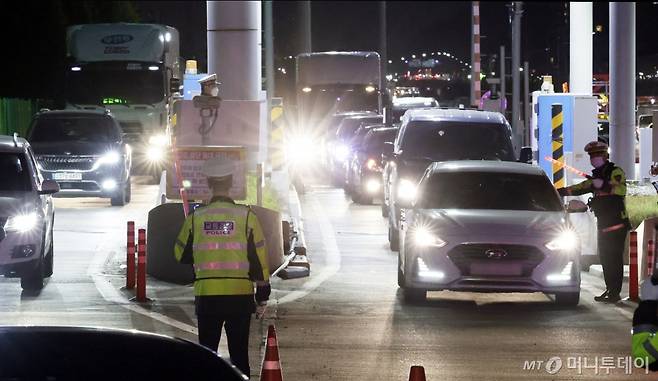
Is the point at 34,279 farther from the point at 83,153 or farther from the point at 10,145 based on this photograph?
the point at 83,153

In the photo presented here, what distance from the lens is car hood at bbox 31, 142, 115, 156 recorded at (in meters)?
32.4

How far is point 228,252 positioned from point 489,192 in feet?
27.1

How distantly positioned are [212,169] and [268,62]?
3541cm

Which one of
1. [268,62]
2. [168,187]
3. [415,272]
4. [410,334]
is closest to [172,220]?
[168,187]

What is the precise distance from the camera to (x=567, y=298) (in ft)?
54.8

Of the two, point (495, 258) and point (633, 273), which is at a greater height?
point (495, 258)

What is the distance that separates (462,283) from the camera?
1636cm

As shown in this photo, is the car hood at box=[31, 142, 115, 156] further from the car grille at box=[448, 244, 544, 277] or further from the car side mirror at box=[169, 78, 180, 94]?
the car grille at box=[448, 244, 544, 277]

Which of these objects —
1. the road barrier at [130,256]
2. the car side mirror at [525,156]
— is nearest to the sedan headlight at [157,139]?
the car side mirror at [525,156]

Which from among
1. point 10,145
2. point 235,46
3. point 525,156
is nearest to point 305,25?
point 235,46

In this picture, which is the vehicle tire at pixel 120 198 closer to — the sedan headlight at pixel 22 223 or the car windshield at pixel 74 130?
the car windshield at pixel 74 130

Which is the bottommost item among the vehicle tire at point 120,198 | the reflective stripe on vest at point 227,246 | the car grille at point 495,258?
the vehicle tire at point 120,198

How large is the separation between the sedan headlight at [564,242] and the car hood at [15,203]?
565 centimetres

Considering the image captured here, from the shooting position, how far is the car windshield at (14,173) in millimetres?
18656
